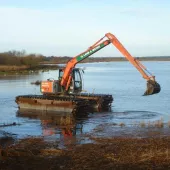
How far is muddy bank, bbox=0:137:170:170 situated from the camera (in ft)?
35.6

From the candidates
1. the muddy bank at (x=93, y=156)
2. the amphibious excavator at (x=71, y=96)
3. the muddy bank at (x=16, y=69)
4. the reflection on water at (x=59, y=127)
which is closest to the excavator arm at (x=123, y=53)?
the amphibious excavator at (x=71, y=96)

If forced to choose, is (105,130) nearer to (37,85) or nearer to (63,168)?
(63,168)

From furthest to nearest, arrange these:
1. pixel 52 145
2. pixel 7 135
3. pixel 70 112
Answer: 1. pixel 70 112
2. pixel 7 135
3. pixel 52 145

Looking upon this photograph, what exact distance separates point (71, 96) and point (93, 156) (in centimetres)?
1561

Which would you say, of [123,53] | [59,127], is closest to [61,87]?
[123,53]

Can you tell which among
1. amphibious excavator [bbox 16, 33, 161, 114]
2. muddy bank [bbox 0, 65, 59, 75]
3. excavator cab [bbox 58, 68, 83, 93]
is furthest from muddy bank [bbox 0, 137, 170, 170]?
muddy bank [bbox 0, 65, 59, 75]

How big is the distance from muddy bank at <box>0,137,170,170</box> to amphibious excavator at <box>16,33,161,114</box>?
10.3m

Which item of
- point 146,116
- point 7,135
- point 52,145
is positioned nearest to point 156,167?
point 52,145

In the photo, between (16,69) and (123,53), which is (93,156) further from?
(16,69)

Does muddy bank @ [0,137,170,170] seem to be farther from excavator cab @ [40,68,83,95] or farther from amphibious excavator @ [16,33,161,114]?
excavator cab @ [40,68,83,95]

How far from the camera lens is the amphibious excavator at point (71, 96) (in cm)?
2505

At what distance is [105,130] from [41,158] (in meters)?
7.56

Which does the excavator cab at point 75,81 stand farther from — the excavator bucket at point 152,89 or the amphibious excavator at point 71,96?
the excavator bucket at point 152,89

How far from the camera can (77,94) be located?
28359mm
